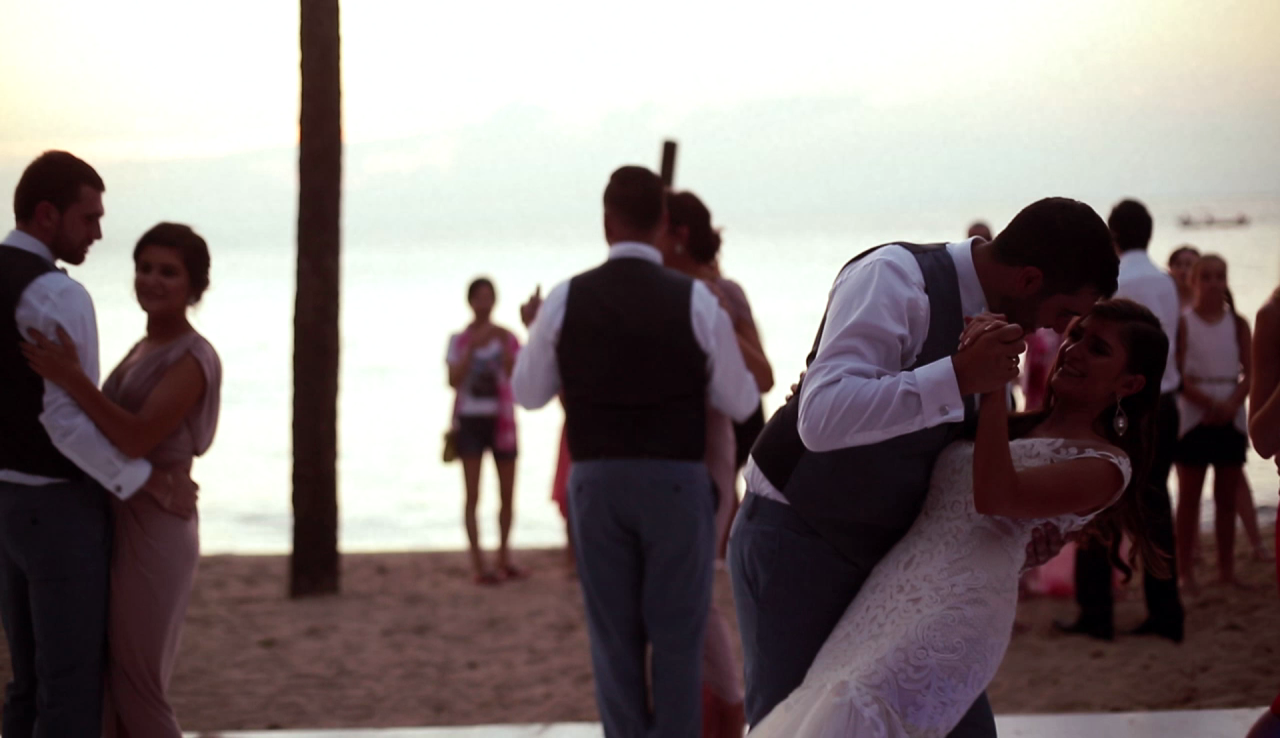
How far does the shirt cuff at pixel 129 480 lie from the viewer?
3.07 m

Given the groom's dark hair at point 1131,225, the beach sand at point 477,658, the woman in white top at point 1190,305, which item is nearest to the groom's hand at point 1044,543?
the beach sand at point 477,658

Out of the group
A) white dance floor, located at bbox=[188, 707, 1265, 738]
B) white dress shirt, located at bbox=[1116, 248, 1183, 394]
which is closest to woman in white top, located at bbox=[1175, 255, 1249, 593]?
white dress shirt, located at bbox=[1116, 248, 1183, 394]

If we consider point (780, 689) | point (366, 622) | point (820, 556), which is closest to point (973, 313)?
point (820, 556)

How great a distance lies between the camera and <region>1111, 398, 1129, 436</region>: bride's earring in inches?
98.7

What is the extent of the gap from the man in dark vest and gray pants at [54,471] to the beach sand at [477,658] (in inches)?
79.3

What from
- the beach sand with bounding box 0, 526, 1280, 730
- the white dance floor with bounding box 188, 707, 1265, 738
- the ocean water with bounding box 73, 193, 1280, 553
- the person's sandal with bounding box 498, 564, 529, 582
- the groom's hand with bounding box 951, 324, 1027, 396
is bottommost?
the ocean water with bounding box 73, 193, 1280, 553

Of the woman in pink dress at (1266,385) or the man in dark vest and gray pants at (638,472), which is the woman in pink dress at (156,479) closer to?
the man in dark vest and gray pants at (638,472)

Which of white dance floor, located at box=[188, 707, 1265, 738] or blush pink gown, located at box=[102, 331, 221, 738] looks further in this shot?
white dance floor, located at box=[188, 707, 1265, 738]

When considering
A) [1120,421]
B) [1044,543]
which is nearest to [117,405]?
[1044,543]

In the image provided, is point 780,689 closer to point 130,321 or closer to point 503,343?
point 130,321

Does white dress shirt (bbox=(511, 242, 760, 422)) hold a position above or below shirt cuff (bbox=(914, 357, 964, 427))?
below

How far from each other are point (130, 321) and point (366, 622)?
132 inches

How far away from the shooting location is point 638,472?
3580mm

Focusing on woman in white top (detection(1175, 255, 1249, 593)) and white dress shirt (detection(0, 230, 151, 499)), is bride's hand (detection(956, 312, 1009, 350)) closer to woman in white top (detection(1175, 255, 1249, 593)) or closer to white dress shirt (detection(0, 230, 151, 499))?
white dress shirt (detection(0, 230, 151, 499))
